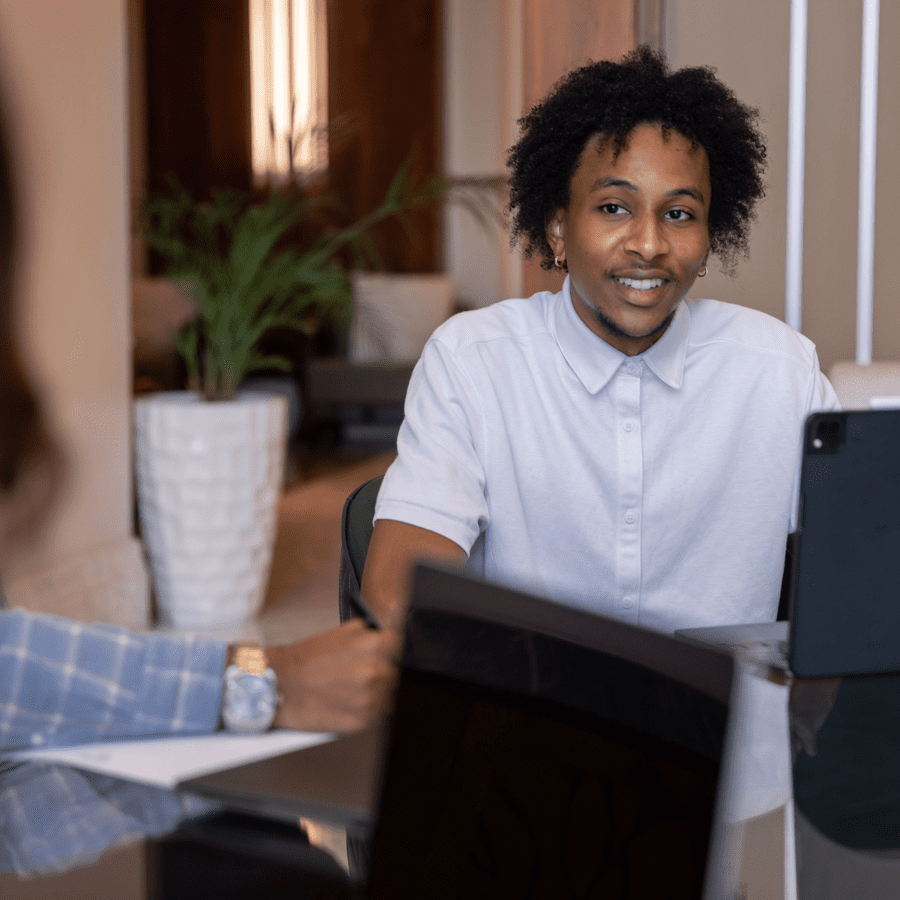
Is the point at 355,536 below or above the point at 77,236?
below

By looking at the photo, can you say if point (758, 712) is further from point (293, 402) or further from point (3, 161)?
point (293, 402)

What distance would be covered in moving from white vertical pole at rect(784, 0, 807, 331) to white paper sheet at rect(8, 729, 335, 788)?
5.58 feet

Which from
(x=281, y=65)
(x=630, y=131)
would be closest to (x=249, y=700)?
(x=630, y=131)

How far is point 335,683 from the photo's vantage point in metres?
0.80

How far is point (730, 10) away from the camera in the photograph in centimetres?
205

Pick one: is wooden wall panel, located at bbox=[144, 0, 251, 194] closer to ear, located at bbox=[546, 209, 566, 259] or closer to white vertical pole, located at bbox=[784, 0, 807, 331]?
white vertical pole, located at bbox=[784, 0, 807, 331]

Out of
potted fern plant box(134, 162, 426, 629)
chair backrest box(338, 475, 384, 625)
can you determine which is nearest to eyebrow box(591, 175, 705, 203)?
chair backrest box(338, 475, 384, 625)

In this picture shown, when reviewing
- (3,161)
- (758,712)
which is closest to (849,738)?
(758,712)

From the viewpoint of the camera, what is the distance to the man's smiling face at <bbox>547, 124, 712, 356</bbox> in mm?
1319

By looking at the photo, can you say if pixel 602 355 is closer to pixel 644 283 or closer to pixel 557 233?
pixel 644 283

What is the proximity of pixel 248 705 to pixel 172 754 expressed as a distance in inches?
2.7

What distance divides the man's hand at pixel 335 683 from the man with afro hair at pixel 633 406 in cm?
51

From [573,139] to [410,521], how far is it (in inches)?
23.1

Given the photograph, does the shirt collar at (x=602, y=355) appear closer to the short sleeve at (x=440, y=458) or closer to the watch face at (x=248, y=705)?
the short sleeve at (x=440, y=458)
